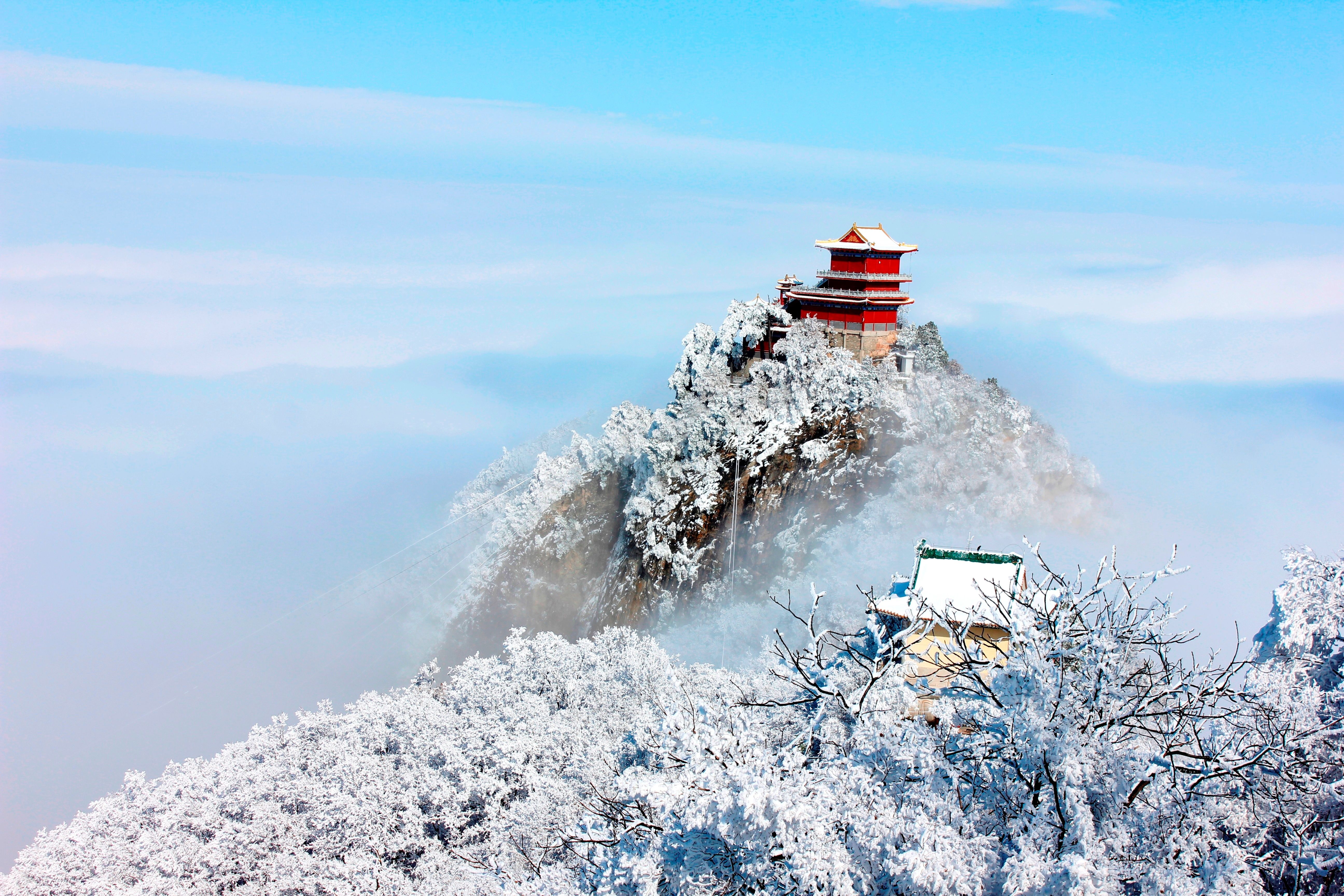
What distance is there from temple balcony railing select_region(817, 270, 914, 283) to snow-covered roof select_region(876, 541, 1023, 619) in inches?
1042

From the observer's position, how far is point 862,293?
158 ft

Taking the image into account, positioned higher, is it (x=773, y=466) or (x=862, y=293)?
(x=862, y=293)

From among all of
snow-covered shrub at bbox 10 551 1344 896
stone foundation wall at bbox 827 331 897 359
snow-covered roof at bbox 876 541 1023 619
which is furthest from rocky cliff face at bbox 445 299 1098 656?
snow-covered shrub at bbox 10 551 1344 896

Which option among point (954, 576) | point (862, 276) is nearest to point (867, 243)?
point (862, 276)

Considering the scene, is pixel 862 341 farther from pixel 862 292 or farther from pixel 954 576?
pixel 954 576

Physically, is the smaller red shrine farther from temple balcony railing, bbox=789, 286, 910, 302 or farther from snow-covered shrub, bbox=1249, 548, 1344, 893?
snow-covered shrub, bbox=1249, 548, 1344, 893

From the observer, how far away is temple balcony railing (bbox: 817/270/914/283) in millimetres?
47938

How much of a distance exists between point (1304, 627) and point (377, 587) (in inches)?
3752

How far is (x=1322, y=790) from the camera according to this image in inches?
422

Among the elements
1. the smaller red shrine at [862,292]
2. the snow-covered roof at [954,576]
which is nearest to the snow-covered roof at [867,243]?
the smaller red shrine at [862,292]

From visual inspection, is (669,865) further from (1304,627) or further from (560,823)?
(1304,627)

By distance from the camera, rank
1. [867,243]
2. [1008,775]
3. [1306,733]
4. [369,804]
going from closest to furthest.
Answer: [1008,775] < [1306,733] < [369,804] < [867,243]

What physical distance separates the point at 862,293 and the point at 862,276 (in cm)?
99

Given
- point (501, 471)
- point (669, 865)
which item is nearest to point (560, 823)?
point (669, 865)
